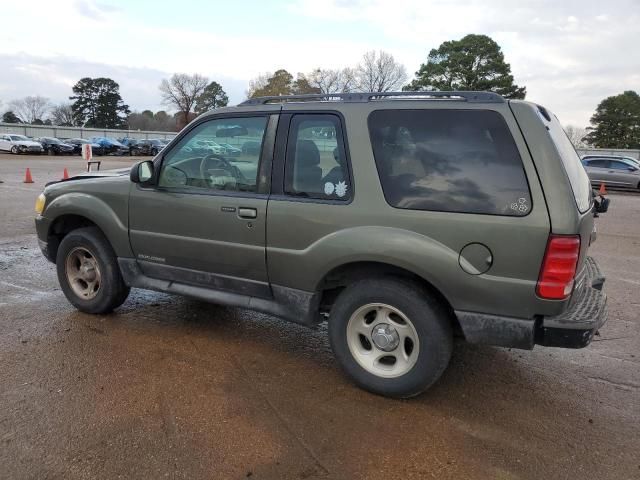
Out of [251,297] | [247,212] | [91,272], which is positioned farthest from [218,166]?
[91,272]

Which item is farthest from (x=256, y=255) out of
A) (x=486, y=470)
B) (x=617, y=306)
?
(x=617, y=306)

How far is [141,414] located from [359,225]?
179cm

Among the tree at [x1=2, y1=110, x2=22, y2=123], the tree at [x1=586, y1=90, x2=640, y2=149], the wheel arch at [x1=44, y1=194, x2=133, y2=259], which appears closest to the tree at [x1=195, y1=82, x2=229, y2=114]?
the tree at [x1=2, y1=110, x2=22, y2=123]

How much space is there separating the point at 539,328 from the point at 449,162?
111 centimetres

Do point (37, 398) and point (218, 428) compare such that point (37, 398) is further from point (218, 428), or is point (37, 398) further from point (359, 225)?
A: point (359, 225)

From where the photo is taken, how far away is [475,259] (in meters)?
2.90

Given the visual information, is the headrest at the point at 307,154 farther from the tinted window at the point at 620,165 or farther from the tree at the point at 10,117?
the tree at the point at 10,117

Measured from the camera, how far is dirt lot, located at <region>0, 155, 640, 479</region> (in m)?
2.64

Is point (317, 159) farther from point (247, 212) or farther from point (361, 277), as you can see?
point (361, 277)

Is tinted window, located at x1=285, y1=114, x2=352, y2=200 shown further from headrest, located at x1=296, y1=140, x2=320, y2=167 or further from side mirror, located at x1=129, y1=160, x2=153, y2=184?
side mirror, located at x1=129, y1=160, x2=153, y2=184

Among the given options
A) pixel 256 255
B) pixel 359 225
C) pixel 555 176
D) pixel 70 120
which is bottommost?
pixel 256 255

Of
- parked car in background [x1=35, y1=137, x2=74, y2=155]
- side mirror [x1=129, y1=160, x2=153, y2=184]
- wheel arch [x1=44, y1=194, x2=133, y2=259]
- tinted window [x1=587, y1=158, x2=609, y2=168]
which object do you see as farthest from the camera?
parked car in background [x1=35, y1=137, x2=74, y2=155]

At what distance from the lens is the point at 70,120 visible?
307ft

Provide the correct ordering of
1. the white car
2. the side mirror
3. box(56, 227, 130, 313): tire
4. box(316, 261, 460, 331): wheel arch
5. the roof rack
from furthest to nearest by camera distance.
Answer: the white car < box(56, 227, 130, 313): tire < the side mirror < box(316, 261, 460, 331): wheel arch < the roof rack
